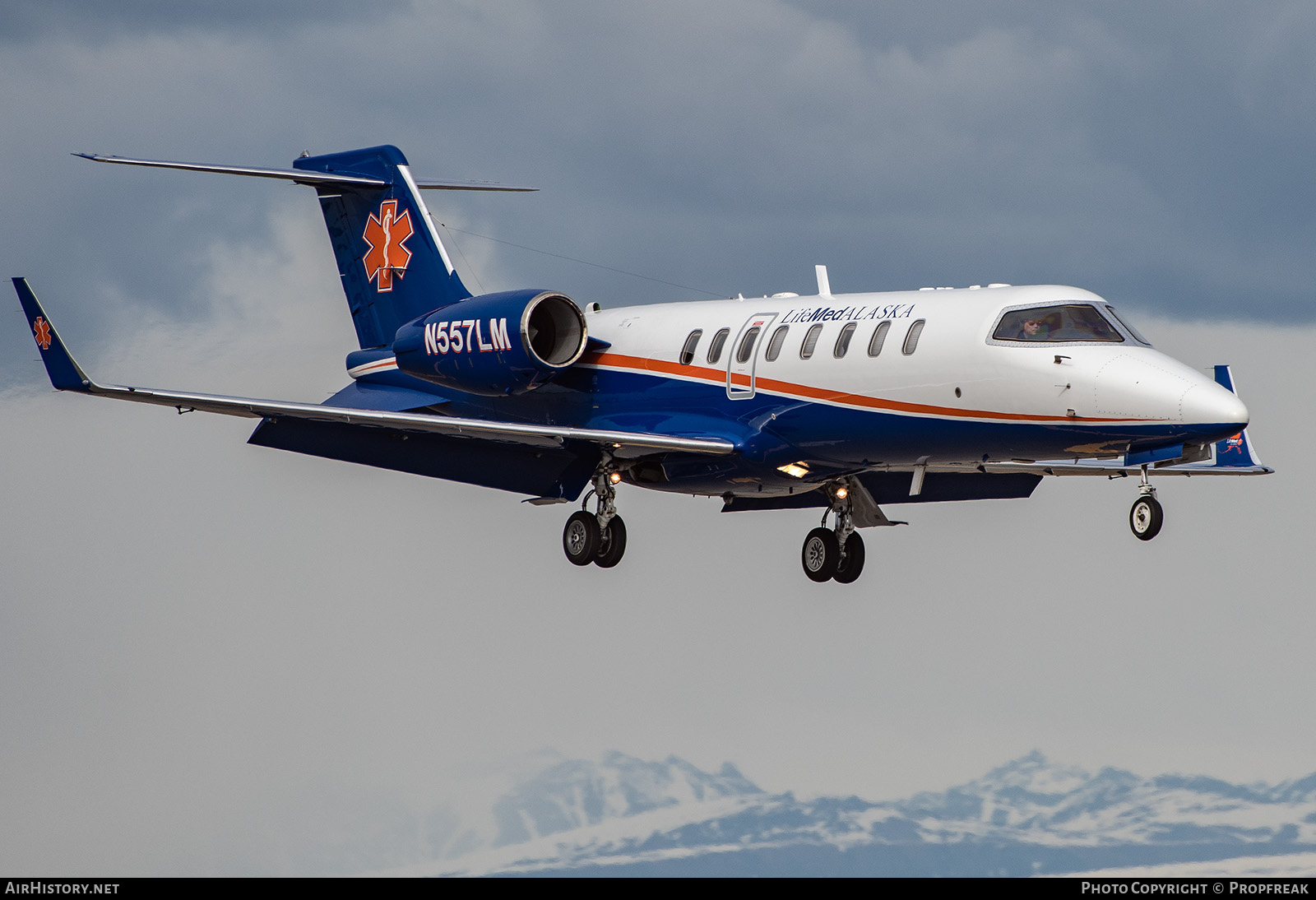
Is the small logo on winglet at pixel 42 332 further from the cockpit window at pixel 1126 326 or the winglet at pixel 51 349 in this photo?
the cockpit window at pixel 1126 326

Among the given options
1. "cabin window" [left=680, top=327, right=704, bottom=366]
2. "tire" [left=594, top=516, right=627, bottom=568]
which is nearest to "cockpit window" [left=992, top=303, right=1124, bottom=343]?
"cabin window" [left=680, top=327, right=704, bottom=366]

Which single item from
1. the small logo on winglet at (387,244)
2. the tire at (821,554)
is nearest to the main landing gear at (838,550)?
the tire at (821,554)

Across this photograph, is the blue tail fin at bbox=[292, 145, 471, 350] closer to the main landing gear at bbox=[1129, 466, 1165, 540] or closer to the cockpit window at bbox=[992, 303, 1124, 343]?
the cockpit window at bbox=[992, 303, 1124, 343]

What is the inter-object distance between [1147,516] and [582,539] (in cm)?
915

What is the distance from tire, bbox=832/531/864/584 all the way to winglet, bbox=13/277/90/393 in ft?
37.8

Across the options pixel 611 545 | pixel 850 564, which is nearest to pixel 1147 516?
pixel 850 564

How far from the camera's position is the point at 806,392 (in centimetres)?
2562

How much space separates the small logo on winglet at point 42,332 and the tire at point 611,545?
8.41 meters

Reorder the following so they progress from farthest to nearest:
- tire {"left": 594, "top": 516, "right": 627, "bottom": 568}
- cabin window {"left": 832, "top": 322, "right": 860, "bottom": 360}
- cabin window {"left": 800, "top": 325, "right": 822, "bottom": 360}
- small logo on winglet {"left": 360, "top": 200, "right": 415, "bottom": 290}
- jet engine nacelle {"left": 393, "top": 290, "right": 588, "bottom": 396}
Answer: small logo on winglet {"left": 360, "top": 200, "right": 415, "bottom": 290} < tire {"left": 594, "top": 516, "right": 627, "bottom": 568} < jet engine nacelle {"left": 393, "top": 290, "right": 588, "bottom": 396} < cabin window {"left": 800, "top": 325, "right": 822, "bottom": 360} < cabin window {"left": 832, "top": 322, "right": 860, "bottom": 360}

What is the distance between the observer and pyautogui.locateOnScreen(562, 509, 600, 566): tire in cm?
2797

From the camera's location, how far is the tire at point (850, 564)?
28828 mm

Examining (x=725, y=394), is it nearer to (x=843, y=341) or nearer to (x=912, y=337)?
(x=843, y=341)
